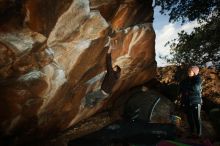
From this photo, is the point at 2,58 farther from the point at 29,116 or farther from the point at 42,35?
the point at 29,116

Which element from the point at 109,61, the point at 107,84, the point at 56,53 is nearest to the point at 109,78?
the point at 107,84

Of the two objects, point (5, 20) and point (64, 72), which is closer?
point (5, 20)

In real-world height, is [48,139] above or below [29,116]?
below

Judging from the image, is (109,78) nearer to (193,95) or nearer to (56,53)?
(56,53)

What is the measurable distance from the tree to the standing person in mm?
3721

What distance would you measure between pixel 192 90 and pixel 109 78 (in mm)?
3816

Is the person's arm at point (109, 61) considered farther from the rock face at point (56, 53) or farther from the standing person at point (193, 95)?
the standing person at point (193, 95)

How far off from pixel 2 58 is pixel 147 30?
23.2ft

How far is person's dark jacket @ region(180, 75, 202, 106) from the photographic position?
970cm

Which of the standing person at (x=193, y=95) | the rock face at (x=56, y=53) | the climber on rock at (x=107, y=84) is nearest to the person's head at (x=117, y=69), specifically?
the climber on rock at (x=107, y=84)

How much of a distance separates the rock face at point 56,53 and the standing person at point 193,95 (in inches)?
129

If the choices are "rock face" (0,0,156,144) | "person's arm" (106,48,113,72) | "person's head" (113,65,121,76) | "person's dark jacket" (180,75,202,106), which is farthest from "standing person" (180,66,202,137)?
"person's head" (113,65,121,76)

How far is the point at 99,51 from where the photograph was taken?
11.1m

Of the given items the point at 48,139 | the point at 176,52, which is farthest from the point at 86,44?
the point at 176,52
